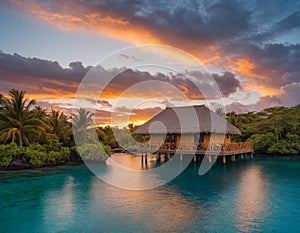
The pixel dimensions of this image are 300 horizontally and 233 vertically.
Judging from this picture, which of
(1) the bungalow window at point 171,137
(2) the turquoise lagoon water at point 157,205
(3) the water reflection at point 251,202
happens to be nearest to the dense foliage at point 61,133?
(2) the turquoise lagoon water at point 157,205

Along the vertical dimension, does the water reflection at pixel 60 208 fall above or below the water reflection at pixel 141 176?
below

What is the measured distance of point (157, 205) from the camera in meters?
9.47

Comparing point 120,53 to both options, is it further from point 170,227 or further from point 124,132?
point 124,132

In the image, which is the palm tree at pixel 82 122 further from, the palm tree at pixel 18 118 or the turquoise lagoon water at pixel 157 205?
the turquoise lagoon water at pixel 157 205

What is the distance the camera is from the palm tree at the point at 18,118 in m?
18.7

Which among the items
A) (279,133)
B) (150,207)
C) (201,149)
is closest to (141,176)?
(201,149)

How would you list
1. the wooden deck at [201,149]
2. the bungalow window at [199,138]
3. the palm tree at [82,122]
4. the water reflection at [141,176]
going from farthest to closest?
the palm tree at [82,122] < the bungalow window at [199,138] < the wooden deck at [201,149] < the water reflection at [141,176]

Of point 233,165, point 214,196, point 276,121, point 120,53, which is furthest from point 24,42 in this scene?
point 276,121

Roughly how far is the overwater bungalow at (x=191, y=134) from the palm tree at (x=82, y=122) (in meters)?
5.99

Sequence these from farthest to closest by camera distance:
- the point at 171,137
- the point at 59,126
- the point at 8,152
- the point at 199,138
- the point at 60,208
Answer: the point at 59,126, the point at 171,137, the point at 199,138, the point at 8,152, the point at 60,208

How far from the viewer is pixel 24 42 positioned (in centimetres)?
1573

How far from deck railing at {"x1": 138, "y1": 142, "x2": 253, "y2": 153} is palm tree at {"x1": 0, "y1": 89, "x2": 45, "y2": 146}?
8.43 meters

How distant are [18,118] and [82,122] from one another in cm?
672

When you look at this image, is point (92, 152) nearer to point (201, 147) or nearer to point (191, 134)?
point (191, 134)
